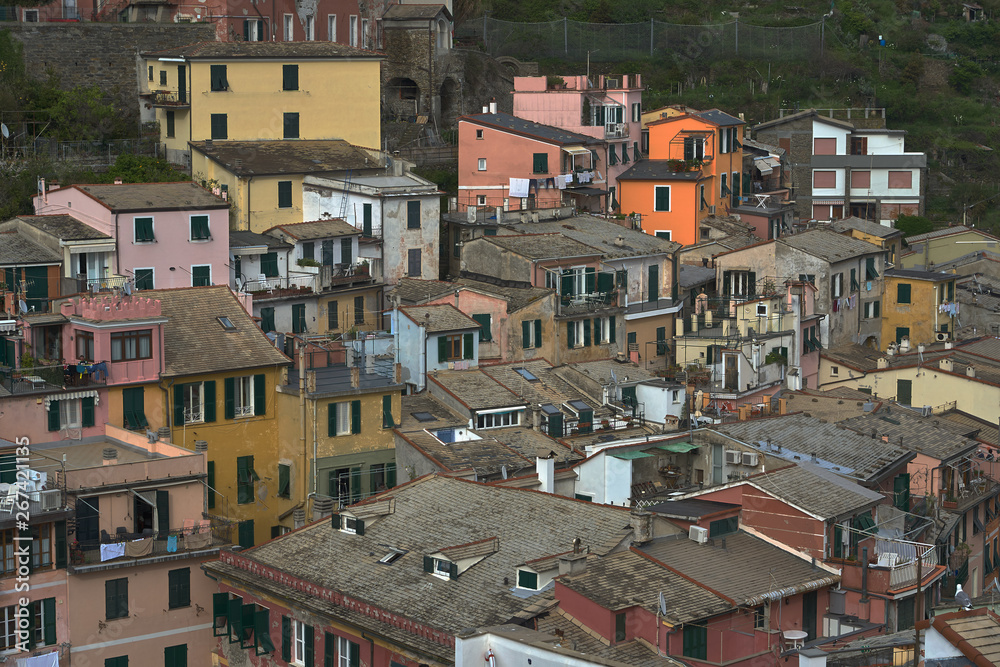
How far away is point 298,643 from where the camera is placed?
33656mm

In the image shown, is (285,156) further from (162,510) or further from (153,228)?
(162,510)

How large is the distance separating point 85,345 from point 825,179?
1746 inches

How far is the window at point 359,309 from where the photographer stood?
5656 cm

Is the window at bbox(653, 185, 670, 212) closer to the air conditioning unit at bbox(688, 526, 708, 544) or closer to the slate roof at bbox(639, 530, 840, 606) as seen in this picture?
the slate roof at bbox(639, 530, 840, 606)

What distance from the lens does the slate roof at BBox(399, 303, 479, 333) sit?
49500 mm

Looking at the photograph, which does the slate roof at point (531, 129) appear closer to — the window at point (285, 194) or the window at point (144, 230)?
the window at point (285, 194)

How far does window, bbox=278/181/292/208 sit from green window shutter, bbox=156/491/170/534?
72.1 ft

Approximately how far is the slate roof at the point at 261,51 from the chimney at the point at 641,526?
3381cm

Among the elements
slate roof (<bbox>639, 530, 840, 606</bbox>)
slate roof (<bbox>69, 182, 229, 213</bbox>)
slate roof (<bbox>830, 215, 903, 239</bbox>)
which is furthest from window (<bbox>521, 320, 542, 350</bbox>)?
slate roof (<bbox>639, 530, 840, 606</bbox>)

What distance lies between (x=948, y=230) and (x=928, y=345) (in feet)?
45.9

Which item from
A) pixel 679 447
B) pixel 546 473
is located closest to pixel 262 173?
pixel 679 447

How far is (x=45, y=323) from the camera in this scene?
140 ft

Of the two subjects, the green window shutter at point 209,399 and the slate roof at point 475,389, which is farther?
the slate roof at point 475,389

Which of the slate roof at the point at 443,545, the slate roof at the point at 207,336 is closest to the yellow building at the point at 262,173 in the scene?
the slate roof at the point at 207,336
